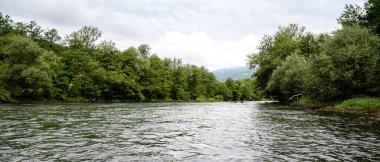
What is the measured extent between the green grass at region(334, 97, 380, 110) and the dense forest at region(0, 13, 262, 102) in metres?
58.3

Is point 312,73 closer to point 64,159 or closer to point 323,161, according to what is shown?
point 323,161

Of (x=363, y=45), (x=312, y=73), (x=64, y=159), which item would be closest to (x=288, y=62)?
(x=312, y=73)

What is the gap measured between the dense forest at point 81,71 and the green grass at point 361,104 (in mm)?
58328

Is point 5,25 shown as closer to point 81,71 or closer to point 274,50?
point 81,71

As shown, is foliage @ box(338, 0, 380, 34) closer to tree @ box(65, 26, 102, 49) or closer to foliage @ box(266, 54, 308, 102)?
foliage @ box(266, 54, 308, 102)

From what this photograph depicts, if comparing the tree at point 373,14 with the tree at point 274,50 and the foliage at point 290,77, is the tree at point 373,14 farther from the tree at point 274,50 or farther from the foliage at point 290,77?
the tree at point 274,50

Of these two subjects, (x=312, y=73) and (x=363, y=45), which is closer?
(x=363, y=45)

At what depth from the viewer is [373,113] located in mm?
34719

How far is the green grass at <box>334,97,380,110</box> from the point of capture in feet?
125

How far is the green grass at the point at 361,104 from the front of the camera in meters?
38.0

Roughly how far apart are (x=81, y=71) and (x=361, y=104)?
250 ft

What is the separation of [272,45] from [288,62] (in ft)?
89.1

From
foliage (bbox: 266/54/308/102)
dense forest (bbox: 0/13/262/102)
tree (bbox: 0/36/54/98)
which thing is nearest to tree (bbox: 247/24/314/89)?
foliage (bbox: 266/54/308/102)

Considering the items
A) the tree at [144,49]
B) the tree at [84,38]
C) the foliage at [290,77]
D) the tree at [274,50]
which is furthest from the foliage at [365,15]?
the tree at [144,49]
